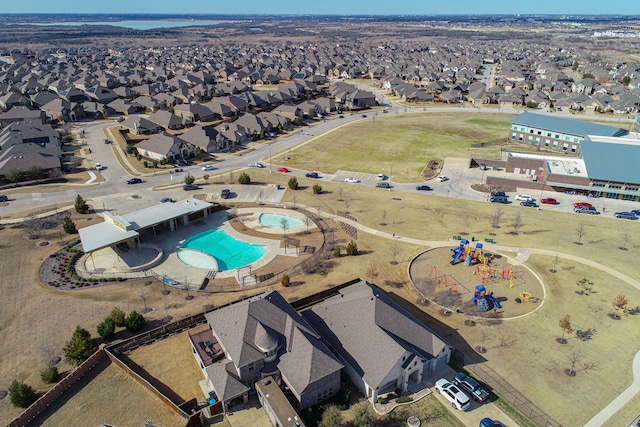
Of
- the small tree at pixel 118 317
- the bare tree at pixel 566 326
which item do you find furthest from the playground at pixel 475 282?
the small tree at pixel 118 317

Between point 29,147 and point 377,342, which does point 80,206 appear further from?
point 377,342

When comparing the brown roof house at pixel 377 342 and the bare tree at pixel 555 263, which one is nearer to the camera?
the brown roof house at pixel 377 342

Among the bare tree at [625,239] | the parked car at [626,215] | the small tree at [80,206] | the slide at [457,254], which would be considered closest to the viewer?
the slide at [457,254]

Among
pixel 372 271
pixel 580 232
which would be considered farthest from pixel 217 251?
pixel 580 232

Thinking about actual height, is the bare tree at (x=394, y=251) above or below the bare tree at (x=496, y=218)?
below

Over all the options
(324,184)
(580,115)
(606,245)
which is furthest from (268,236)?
(580,115)

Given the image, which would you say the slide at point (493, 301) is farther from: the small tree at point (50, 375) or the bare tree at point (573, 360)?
the small tree at point (50, 375)

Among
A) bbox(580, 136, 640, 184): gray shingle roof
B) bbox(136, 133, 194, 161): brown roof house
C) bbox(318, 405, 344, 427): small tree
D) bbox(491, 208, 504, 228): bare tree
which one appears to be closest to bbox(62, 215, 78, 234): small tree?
bbox(136, 133, 194, 161): brown roof house

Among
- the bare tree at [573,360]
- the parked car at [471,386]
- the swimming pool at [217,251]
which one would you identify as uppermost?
the parked car at [471,386]
